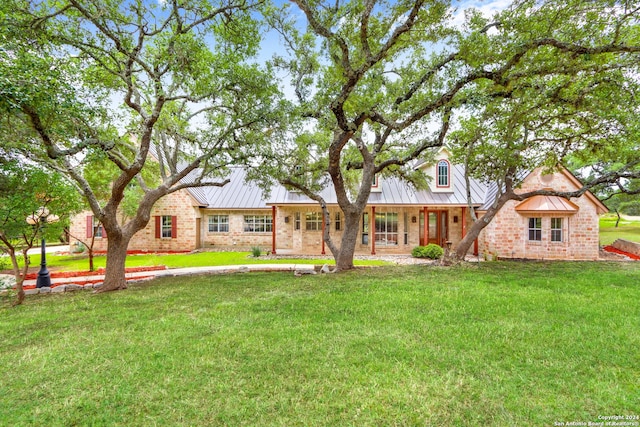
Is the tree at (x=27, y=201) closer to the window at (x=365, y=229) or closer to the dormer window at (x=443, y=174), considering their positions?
the window at (x=365, y=229)

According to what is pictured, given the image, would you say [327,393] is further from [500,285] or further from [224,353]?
[500,285]

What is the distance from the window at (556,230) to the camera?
48.2 feet

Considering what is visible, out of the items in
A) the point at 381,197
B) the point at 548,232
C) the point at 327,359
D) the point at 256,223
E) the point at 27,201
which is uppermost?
the point at 381,197

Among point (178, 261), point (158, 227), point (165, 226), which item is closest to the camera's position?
point (178, 261)

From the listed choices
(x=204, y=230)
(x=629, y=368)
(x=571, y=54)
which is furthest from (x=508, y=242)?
(x=204, y=230)

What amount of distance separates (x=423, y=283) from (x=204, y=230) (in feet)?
50.2

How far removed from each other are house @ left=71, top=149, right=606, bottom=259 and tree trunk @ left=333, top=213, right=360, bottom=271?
4543 mm

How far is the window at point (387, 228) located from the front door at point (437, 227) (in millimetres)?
1515

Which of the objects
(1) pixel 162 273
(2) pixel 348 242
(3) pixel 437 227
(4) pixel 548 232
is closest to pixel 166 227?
(1) pixel 162 273

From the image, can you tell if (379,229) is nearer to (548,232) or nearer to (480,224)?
(480,224)

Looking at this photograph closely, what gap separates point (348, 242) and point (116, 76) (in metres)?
8.44

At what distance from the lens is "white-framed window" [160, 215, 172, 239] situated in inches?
739

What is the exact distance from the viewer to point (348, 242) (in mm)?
11031

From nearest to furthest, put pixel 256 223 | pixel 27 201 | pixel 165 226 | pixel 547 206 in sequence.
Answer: pixel 27 201
pixel 547 206
pixel 165 226
pixel 256 223
